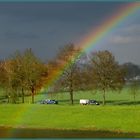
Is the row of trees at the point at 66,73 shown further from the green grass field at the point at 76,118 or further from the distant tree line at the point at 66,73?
the green grass field at the point at 76,118

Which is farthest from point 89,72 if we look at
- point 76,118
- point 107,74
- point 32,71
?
point 76,118

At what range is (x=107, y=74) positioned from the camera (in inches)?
3556

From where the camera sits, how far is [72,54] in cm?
9250

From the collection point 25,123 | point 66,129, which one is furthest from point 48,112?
point 66,129

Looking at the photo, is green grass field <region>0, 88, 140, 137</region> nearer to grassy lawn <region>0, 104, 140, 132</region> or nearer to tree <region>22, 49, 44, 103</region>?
grassy lawn <region>0, 104, 140, 132</region>

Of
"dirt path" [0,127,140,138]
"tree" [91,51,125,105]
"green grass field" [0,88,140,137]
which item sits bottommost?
"dirt path" [0,127,140,138]

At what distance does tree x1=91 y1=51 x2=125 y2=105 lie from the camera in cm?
8981

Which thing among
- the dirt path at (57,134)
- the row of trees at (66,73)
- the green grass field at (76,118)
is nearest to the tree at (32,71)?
the row of trees at (66,73)

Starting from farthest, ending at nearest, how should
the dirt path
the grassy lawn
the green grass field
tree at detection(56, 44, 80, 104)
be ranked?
tree at detection(56, 44, 80, 104), the grassy lawn, the green grass field, the dirt path

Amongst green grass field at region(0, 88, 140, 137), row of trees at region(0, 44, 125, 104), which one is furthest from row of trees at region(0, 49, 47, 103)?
green grass field at region(0, 88, 140, 137)

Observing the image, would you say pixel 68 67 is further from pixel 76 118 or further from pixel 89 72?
→ pixel 76 118

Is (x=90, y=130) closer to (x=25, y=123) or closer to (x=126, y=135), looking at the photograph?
(x=126, y=135)

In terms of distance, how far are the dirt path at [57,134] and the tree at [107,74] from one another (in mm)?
38019

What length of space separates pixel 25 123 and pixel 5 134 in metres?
8.95
